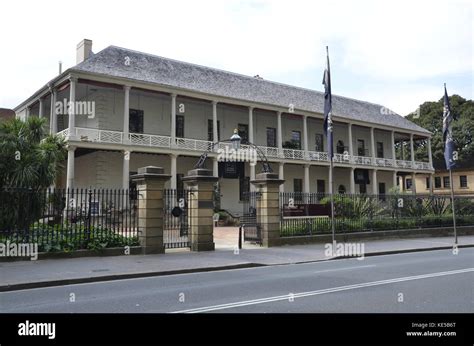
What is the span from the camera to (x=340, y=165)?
40.0 metres

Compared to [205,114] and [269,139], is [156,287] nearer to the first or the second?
[205,114]

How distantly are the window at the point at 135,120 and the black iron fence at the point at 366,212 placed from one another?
15.5 m

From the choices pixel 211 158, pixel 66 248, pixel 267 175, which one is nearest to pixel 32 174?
pixel 66 248

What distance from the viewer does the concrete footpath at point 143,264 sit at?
1013cm

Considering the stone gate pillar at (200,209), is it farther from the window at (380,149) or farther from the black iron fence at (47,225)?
the window at (380,149)

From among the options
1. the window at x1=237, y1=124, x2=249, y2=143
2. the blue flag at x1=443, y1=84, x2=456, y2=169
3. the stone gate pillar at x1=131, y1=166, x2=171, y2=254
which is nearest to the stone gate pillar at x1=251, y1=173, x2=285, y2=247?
the stone gate pillar at x1=131, y1=166, x2=171, y2=254

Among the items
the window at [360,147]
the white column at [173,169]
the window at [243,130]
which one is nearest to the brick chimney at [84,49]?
the white column at [173,169]

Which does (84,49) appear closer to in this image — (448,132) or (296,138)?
(296,138)

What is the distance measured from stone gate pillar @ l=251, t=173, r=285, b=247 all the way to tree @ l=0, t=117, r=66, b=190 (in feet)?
28.0

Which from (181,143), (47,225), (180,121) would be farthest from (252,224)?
(180,121)

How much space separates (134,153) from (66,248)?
61.3 feet

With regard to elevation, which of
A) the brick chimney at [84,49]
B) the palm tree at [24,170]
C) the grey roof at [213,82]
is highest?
the brick chimney at [84,49]

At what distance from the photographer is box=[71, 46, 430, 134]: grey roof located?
96.9 ft
